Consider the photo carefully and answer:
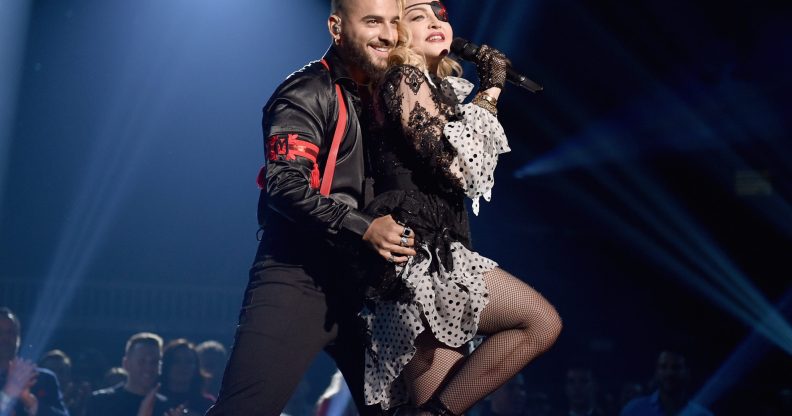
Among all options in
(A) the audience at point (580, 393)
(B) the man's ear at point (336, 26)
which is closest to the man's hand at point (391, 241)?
(B) the man's ear at point (336, 26)

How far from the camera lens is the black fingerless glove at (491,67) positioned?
2.62 m

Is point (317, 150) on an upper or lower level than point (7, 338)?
upper

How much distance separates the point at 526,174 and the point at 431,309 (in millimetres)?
7822

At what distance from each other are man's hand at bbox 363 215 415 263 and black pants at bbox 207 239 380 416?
310 millimetres

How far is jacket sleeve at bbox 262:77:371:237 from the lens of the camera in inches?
97.4

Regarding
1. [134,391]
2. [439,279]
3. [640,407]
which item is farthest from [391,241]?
[640,407]

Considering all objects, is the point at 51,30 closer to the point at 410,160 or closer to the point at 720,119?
the point at 720,119

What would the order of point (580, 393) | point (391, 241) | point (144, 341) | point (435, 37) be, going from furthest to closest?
1. point (580, 393)
2. point (144, 341)
3. point (435, 37)
4. point (391, 241)

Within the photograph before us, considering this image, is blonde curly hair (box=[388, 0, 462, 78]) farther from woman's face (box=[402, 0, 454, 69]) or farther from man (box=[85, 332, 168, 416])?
man (box=[85, 332, 168, 416])

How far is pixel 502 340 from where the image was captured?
250cm

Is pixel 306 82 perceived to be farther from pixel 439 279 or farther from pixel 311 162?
pixel 439 279

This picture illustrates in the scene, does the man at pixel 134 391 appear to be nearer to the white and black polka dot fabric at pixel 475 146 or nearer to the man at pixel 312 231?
the man at pixel 312 231

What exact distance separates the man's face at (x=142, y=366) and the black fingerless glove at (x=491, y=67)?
171 inches

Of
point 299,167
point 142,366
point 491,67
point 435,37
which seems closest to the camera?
point 299,167
